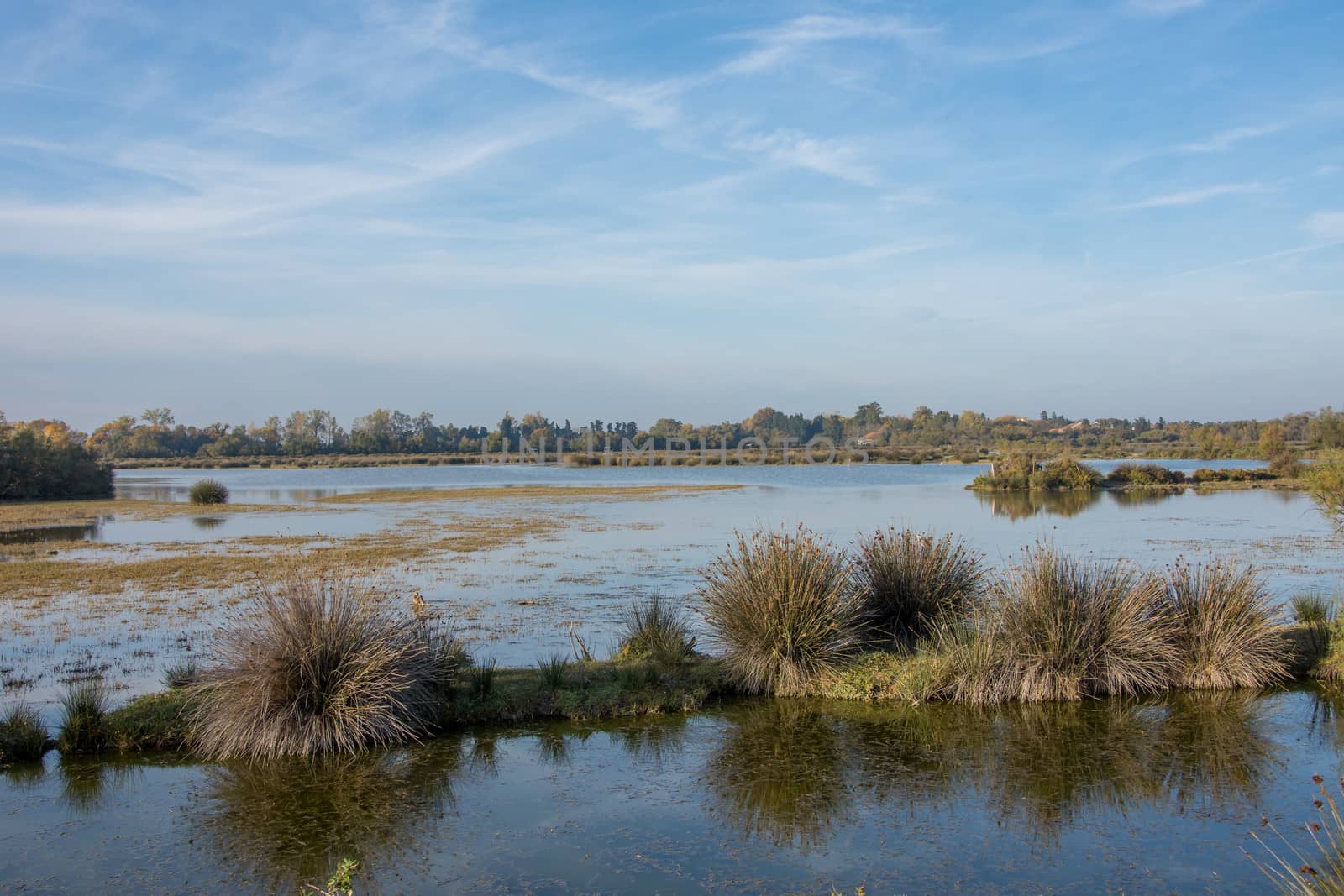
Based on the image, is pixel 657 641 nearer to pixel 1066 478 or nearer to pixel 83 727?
pixel 83 727

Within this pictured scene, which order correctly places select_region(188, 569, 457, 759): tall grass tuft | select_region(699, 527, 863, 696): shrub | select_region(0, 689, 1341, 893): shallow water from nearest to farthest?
select_region(0, 689, 1341, 893): shallow water → select_region(188, 569, 457, 759): tall grass tuft → select_region(699, 527, 863, 696): shrub

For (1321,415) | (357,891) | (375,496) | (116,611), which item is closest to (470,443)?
(375,496)

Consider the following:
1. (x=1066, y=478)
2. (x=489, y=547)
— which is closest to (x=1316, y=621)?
(x=489, y=547)

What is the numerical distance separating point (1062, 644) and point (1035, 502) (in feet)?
123

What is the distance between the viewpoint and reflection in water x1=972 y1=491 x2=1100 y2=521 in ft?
129

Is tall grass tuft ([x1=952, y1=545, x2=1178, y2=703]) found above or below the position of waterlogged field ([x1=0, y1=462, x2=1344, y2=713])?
above

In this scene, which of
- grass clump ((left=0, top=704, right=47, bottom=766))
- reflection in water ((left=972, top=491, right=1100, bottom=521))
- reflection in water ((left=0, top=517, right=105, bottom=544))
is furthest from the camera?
reflection in water ((left=972, top=491, right=1100, bottom=521))

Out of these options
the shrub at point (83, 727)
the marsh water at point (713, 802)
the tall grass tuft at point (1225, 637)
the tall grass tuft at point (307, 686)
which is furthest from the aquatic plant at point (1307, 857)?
the shrub at point (83, 727)

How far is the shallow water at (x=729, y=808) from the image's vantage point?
262 inches

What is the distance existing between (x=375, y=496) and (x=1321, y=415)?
6323 centimetres

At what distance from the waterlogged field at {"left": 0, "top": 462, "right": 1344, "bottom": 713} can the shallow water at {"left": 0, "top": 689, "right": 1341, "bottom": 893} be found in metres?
3.88

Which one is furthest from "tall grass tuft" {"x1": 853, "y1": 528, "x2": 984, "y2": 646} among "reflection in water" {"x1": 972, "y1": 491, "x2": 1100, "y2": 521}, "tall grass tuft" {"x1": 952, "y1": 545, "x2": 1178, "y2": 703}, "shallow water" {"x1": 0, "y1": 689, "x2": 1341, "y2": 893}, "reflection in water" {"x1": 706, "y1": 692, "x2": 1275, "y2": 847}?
"reflection in water" {"x1": 972, "y1": 491, "x2": 1100, "y2": 521}

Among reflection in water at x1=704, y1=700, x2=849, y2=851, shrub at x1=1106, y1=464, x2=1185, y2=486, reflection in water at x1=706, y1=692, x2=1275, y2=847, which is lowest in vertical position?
reflection in water at x1=704, y1=700, x2=849, y2=851

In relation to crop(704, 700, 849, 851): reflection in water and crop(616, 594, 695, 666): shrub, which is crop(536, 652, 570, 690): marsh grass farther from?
crop(704, 700, 849, 851): reflection in water
